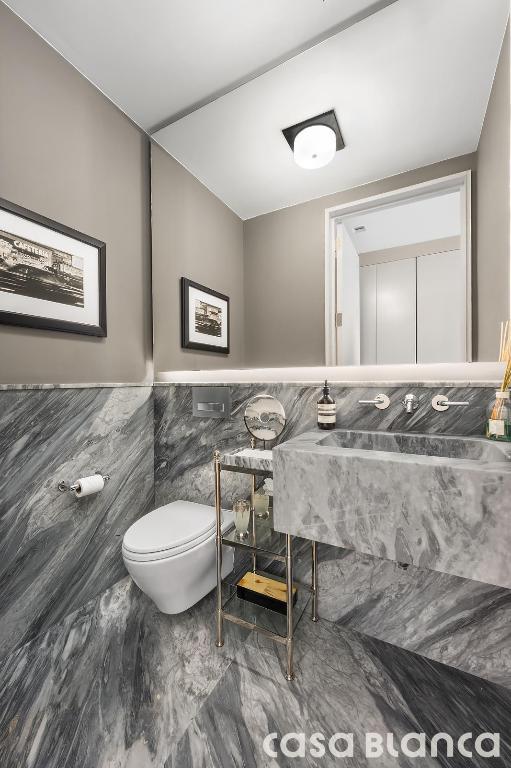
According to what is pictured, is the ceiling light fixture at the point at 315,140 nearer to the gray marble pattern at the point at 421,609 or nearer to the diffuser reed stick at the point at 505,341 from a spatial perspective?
the diffuser reed stick at the point at 505,341

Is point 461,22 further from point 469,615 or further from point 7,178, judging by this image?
Answer: point 469,615

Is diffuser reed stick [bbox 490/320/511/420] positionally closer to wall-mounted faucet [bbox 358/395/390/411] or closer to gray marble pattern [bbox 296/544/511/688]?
wall-mounted faucet [bbox 358/395/390/411]

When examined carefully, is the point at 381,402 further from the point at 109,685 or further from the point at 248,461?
the point at 109,685

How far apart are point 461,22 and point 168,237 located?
→ 58.7 inches

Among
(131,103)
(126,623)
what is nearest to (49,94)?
(131,103)

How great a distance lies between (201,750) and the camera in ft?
3.12

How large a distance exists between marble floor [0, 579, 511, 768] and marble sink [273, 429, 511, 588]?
62cm

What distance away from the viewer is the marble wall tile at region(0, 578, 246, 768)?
960 mm

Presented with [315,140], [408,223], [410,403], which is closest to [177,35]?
[315,140]

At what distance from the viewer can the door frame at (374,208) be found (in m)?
1.27

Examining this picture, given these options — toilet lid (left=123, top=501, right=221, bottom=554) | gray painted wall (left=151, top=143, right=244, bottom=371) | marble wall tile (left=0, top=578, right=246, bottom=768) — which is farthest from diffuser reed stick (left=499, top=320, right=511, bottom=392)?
marble wall tile (left=0, top=578, right=246, bottom=768)

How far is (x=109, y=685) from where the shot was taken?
3.76ft

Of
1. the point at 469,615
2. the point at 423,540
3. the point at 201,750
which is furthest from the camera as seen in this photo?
the point at 469,615

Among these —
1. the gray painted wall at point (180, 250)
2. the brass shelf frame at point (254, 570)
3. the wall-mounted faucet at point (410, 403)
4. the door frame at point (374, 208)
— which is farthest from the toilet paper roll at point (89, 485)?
the wall-mounted faucet at point (410, 403)
